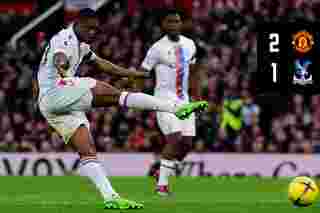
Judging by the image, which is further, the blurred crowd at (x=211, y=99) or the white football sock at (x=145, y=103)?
the blurred crowd at (x=211, y=99)

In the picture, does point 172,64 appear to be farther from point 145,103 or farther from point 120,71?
point 145,103

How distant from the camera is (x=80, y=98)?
37.8 ft

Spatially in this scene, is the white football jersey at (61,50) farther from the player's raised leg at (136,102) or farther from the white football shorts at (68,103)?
the player's raised leg at (136,102)

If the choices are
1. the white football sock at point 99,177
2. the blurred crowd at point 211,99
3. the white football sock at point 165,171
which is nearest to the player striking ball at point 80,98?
the white football sock at point 99,177

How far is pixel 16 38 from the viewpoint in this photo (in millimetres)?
27328

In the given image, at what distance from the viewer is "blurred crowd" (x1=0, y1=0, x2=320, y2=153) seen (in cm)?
2309

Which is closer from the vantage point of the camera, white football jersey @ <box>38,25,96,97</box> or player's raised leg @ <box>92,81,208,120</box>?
player's raised leg @ <box>92,81,208,120</box>

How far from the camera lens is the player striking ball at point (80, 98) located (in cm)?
1130

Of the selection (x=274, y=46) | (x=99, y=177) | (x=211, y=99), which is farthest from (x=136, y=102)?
(x=211, y=99)

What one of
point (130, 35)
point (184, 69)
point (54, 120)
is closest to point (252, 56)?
point (130, 35)

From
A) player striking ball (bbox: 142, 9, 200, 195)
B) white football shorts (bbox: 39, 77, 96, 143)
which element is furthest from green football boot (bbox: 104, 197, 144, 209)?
player striking ball (bbox: 142, 9, 200, 195)

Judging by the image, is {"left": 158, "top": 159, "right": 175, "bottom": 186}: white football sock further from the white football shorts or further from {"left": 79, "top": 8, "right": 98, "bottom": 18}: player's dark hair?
{"left": 79, "top": 8, "right": 98, "bottom": 18}: player's dark hair

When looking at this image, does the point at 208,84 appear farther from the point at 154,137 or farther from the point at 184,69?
the point at 184,69
